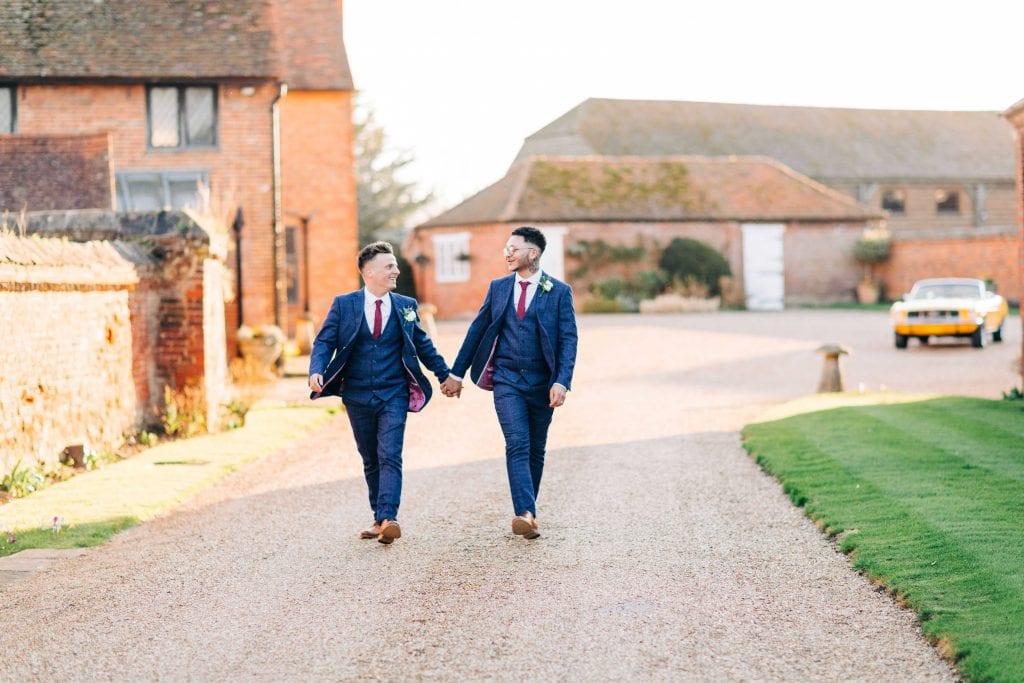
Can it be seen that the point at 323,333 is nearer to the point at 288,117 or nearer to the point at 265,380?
the point at 265,380

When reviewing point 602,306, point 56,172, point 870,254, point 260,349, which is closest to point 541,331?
point 56,172

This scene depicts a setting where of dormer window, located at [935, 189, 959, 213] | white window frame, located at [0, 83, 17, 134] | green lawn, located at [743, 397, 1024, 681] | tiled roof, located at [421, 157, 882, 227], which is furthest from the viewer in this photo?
dormer window, located at [935, 189, 959, 213]

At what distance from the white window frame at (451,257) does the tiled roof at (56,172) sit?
24408mm

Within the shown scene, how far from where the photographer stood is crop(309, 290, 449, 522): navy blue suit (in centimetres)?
766

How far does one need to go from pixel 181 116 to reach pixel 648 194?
71.9 ft

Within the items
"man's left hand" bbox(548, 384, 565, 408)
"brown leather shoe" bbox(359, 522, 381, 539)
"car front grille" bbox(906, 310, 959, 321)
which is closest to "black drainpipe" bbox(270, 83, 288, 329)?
"car front grille" bbox(906, 310, 959, 321)

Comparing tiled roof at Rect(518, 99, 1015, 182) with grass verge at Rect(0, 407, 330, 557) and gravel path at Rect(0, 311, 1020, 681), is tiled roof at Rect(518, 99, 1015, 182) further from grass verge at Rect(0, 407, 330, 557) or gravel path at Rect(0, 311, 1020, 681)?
gravel path at Rect(0, 311, 1020, 681)

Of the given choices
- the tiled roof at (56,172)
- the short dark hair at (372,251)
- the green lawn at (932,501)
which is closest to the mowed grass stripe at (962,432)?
the green lawn at (932,501)

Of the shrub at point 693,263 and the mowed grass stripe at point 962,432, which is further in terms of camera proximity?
the shrub at point 693,263

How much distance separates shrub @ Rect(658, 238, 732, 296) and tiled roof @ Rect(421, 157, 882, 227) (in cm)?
119

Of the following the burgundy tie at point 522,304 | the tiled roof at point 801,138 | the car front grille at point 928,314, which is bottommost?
the car front grille at point 928,314

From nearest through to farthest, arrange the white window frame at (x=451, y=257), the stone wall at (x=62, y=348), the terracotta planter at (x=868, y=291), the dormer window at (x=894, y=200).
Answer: the stone wall at (x=62, y=348), the white window frame at (x=451, y=257), the terracotta planter at (x=868, y=291), the dormer window at (x=894, y=200)

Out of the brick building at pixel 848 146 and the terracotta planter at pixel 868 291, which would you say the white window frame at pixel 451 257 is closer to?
the brick building at pixel 848 146

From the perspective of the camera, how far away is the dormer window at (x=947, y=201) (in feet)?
187
